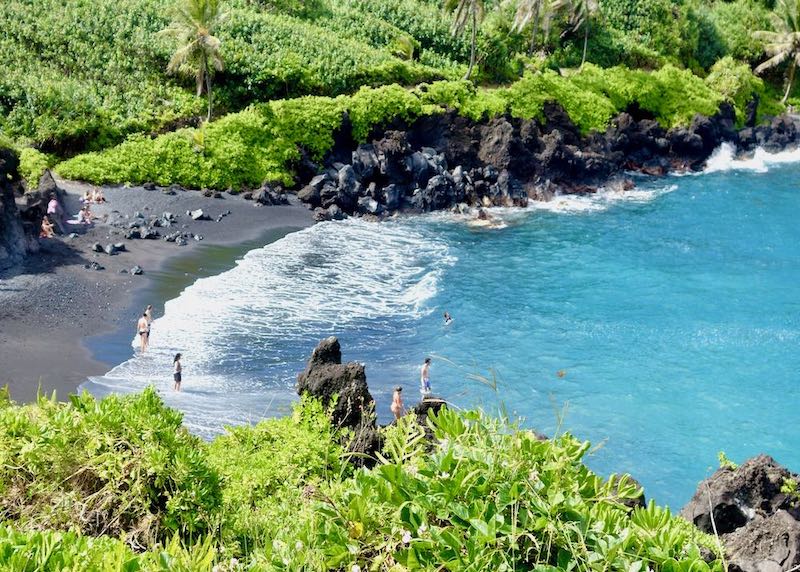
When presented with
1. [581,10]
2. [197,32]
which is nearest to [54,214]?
[197,32]

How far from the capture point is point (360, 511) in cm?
661

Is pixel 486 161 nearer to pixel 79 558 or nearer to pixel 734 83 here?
pixel 734 83

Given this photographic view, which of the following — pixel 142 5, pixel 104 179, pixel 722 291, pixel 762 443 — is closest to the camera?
pixel 762 443

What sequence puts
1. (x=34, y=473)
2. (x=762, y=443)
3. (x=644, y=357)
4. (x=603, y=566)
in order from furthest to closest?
(x=644, y=357)
(x=762, y=443)
(x=34, y=473)
(x=603, y=566)

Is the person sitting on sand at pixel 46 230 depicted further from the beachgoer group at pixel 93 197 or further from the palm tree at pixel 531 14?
the palm tree at pixel 531 14

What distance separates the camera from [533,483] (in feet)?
21.4

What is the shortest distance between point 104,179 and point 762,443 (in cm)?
3369

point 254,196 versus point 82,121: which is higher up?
point 82,121

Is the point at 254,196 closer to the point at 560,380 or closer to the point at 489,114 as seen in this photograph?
the point at 489,114

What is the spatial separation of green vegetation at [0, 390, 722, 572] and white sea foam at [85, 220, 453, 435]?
Answer: 36.3 feet

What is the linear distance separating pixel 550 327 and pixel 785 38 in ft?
175

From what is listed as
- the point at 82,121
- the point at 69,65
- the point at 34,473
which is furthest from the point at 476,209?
the point at 34,473

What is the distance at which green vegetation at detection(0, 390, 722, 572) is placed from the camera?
20.0 feet

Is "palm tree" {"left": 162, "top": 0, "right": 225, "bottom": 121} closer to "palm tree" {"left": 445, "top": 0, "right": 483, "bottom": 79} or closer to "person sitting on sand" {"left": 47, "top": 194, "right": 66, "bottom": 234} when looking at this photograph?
"person sitting on sand" {"left": 47, "top": 194, "right": 66, "bottom": 234}
